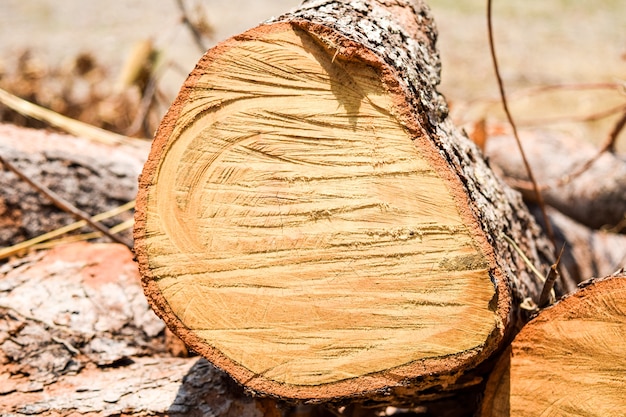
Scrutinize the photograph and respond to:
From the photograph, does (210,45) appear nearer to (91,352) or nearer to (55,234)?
(55,234)

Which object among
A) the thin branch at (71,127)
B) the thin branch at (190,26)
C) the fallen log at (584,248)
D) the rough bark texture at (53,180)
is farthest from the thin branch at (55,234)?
the fallen log at (584,248)

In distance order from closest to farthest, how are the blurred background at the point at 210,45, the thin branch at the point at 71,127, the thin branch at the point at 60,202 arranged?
1. the thin branch at the point at 60,202
2. the thin branch at the point at 71,127
3. the blurred background at the point at 210,45

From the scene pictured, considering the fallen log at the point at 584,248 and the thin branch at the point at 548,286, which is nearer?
the thin branch at the point at 548,286

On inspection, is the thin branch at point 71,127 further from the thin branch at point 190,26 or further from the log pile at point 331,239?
the log pile at point 331,239

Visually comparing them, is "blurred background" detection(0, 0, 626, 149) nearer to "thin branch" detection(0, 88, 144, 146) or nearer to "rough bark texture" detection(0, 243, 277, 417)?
"thin branch" detection(0, 88, 144, 146)

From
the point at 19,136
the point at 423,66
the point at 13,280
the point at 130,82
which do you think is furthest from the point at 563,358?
the point at 130,82

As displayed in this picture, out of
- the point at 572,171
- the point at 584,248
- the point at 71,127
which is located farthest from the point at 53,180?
the point at 572,171
